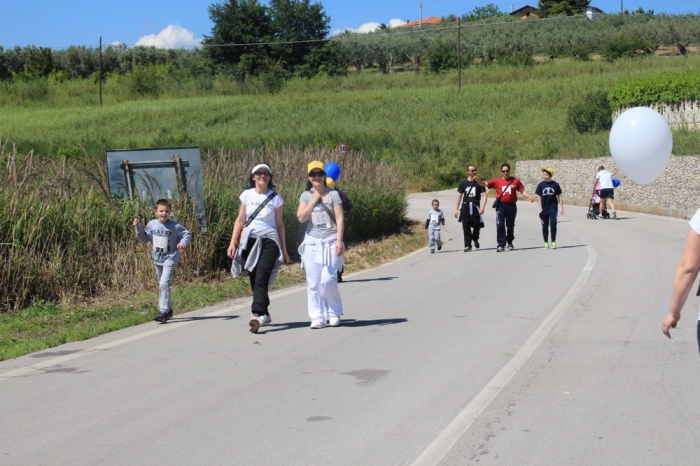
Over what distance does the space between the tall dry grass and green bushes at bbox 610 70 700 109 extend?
29.2 m

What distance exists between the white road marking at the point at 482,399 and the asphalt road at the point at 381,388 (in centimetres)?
2

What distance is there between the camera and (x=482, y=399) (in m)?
6.21

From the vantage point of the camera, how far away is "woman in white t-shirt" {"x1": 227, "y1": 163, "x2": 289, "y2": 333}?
29.9ft

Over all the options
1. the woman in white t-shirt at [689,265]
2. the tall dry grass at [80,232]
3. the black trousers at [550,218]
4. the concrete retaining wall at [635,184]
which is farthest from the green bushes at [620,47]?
the woman in white t-shirt at [689,265]

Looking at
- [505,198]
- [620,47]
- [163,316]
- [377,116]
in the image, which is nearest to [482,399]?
[163,316]

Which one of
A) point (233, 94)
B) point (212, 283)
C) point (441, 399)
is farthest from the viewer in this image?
point (233, 94)

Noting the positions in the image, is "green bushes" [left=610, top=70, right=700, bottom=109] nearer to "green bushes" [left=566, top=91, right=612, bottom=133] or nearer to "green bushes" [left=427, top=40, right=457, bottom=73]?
"green bushes" [left=566, top=91, right=612, bottom=133]

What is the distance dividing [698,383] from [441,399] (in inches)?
84.2

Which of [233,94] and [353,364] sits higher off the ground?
[233,94]

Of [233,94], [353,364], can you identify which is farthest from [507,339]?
[233,94]

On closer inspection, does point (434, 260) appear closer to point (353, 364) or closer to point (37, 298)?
point (37, 298)

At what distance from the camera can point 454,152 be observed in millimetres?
53594

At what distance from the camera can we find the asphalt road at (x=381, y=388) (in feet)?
16.7

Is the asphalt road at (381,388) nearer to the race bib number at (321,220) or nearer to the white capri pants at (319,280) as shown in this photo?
the white capri pants at (319,280)
